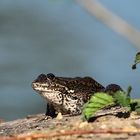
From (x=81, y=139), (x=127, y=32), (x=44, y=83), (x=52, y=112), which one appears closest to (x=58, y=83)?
(x=44, y=83)

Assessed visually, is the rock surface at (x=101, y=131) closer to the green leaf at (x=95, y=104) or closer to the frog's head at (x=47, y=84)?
the green leaf at (x=95, y=104)

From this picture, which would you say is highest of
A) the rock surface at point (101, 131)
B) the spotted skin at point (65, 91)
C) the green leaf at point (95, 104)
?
the spotted skin at point (65, 91)

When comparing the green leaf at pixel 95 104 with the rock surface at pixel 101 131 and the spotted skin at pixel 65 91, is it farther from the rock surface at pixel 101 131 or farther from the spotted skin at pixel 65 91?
the spotted skin at pixel 65 91

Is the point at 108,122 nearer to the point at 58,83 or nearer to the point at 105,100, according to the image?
the point at 105,100

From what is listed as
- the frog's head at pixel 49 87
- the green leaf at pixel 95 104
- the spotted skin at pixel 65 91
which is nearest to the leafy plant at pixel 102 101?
the green leaf at pixel 95 104

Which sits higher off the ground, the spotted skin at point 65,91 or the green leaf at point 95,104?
the spotted skin at point 65,91

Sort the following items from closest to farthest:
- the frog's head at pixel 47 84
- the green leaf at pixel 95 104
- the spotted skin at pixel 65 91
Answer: the green leaf at pixel 95 104
the spotted skin at pixel 65 91
the frog's head at pixel 47 84

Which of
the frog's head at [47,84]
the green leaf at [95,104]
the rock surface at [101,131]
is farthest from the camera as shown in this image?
the frog's head at [47,84]

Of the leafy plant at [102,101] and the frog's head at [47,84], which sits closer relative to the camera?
the leafy plant at [102,101]
